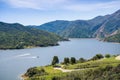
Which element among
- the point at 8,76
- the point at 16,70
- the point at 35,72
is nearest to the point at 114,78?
the point at 35,72

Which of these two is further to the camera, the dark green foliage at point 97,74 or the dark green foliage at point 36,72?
the dark green foliage at point 36,72

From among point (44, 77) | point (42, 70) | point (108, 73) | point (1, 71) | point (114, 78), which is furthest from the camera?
point (1, 71)

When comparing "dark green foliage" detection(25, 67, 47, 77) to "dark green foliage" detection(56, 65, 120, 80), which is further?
"dark green foliage" detection(25, 67, 47, 77)

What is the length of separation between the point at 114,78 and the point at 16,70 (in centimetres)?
7016

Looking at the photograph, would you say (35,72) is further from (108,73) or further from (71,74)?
(108,73)

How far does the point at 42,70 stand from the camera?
406 ft

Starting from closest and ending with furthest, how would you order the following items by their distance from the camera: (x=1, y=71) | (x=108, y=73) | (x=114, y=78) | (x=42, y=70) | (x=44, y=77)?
(x=114, y=78)
(x=108, y=73)
(x=44, y=77)
(x=42, y=70)
(x=1, y=71)

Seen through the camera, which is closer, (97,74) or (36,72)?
(97,74)

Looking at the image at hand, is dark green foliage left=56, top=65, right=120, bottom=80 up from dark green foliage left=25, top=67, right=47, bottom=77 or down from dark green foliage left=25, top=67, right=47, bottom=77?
up

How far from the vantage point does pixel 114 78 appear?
90875mm

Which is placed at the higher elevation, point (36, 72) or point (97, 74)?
point (97, 74)

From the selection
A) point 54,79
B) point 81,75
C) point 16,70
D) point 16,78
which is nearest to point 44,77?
point 54,79

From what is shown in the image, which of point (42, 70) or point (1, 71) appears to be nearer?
point (42, 70)

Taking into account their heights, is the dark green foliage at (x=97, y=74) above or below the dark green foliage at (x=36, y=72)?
above
